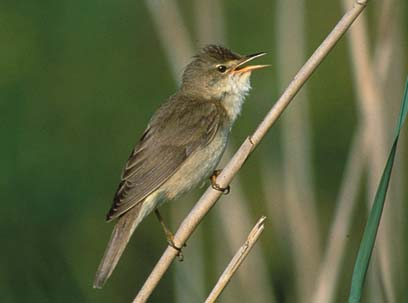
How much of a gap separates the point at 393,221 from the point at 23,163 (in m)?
2.53

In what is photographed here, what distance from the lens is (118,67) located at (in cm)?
771

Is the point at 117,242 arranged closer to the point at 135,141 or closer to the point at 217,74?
the point at 217,74

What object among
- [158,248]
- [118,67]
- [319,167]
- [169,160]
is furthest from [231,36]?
[169,160]

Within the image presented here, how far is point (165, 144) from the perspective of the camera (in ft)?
15.6

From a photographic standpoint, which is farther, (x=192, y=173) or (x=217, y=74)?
(x=217, y=74)

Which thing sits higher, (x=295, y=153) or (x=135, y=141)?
(x=295, y=153)

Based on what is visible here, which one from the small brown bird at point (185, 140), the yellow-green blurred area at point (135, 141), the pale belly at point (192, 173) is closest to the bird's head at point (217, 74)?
the small brown bird at point (185, 140)

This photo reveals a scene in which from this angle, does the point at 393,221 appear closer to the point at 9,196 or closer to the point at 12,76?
the point at 9,196

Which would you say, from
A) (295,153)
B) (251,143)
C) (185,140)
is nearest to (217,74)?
(185,140)

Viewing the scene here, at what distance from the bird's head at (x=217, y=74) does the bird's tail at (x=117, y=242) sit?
29.0 inches

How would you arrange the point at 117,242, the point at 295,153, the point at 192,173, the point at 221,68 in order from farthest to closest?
the point at 295,153 → the point at 221,68 → the point at 192,173 → the point at 117,242

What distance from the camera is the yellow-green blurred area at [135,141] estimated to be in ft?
16.3

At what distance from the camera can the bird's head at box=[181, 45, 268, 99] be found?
4891 millimetres

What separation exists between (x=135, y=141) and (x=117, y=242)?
9.76 ft
